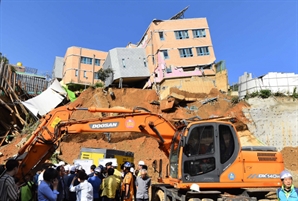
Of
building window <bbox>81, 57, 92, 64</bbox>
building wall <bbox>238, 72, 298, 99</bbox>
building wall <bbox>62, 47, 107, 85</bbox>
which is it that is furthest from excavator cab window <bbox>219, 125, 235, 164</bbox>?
building window <bbox>81, 57, 92, 64</bbox>

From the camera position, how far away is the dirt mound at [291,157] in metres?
18.4

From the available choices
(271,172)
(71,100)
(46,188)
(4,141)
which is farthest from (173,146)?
(71,100)

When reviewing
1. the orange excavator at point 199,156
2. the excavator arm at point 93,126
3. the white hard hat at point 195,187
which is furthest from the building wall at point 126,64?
the white hard hat at point 195,187

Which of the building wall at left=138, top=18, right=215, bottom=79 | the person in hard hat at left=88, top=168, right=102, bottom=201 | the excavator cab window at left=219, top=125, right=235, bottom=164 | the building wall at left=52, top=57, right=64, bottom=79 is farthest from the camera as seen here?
the building wall at left=52, top=57, right=64, bottom=79

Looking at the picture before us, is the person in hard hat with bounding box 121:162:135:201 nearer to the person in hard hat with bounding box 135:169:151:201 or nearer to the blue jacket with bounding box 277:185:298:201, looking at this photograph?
the person in hard hat with bounding box 135:169:151:201

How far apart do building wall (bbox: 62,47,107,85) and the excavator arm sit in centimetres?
3032

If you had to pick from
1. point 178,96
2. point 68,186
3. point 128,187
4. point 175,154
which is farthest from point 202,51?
point 68,186

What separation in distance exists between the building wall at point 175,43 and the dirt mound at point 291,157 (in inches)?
601

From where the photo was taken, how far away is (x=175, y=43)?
32.5m

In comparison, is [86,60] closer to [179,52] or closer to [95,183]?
[179,52]

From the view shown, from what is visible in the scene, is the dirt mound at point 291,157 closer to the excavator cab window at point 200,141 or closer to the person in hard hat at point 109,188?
the excavator cab window at point 200,141

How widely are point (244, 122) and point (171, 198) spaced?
15.4m

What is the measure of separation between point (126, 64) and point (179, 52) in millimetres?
6787

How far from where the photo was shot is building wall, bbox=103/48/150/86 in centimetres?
3319
